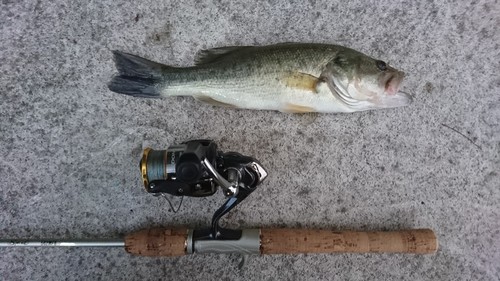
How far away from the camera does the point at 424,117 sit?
6.94 feet

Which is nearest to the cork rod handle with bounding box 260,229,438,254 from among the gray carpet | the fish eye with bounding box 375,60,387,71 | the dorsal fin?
the gray carpet

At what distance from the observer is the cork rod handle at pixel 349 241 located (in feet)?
6.19

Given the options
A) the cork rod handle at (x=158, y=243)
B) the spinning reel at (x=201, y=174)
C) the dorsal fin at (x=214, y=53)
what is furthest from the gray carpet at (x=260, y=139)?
the spinning reel at (x=201, y=174)

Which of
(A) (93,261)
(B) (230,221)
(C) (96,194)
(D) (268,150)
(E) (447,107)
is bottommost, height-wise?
(A) (93,261)

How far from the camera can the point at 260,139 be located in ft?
6.84

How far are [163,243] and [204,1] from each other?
1256 millimetres

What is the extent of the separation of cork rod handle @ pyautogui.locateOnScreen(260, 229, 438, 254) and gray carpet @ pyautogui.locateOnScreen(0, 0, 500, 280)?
161 mm

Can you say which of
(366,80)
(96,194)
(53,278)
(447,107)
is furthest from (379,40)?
(53,278)

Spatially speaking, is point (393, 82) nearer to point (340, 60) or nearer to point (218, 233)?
point (340, 60)

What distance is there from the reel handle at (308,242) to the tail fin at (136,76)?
2.26ft

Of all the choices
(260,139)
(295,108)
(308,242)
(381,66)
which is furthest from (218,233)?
(381,66)

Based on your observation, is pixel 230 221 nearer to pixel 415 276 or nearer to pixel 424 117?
pixel 415 276

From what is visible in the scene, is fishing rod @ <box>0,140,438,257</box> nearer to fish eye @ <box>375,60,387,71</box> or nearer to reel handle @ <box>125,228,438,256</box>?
reel handle @ <box>125,228,438,256</box>

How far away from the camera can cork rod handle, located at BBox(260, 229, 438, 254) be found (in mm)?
1886
